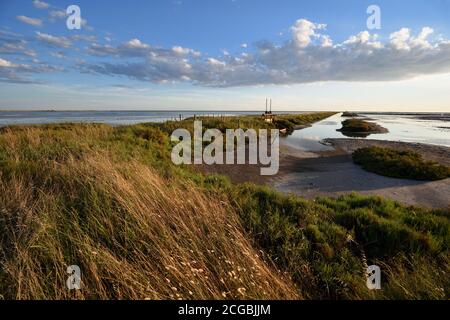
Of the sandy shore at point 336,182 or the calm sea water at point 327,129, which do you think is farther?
the calm sea water at point 327,129

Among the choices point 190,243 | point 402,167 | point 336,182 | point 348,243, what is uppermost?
point 190,243

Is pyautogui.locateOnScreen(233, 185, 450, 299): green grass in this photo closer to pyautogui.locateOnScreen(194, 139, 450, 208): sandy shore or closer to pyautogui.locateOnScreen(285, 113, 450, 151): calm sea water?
pyautogui.locateOnScreen(194, 139, 450, 208): sandy shore

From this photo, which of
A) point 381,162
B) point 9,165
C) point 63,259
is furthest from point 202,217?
point 381,162

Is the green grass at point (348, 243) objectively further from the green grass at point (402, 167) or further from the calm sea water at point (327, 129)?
the calm sea water at point (327, 129)

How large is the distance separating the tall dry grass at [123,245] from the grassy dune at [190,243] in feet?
0.07

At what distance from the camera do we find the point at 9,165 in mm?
7281

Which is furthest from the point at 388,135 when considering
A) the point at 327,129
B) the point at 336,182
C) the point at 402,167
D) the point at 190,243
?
the point at 190,243

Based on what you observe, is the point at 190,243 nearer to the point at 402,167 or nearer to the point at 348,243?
the point at 348,243

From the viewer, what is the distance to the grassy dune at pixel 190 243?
11.4ft

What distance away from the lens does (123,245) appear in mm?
4293

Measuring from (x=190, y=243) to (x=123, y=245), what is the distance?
1016mm

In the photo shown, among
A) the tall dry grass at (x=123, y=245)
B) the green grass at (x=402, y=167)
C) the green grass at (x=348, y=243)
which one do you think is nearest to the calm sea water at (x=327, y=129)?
the green grass at (x=402, y=167)
